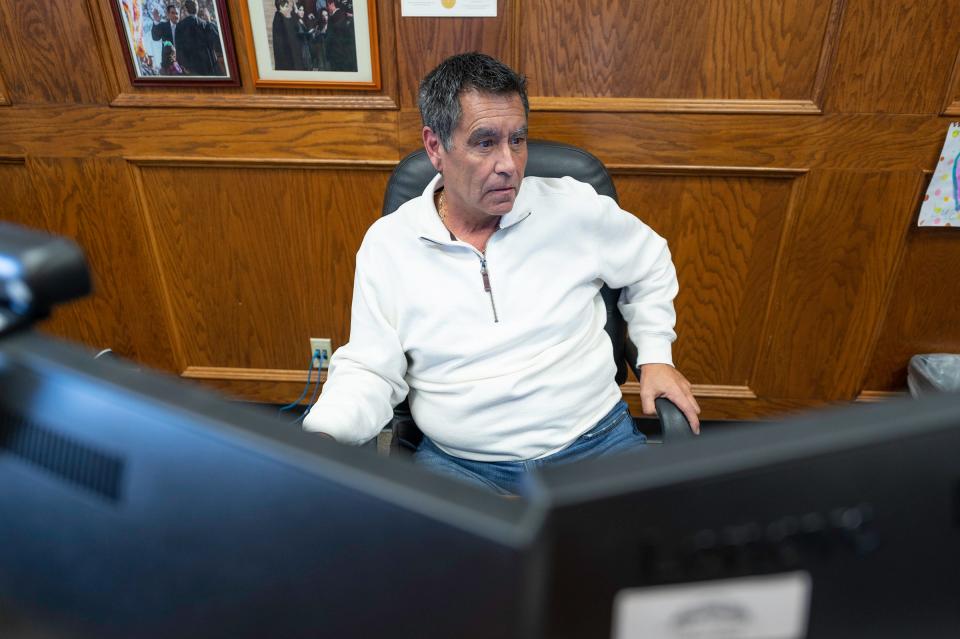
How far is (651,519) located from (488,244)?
101 cm

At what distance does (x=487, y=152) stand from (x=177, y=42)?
3.67ft

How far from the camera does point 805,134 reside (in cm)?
176

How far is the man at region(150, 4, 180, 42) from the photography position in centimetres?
174

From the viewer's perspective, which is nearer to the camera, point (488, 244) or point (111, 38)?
point (488, 244)

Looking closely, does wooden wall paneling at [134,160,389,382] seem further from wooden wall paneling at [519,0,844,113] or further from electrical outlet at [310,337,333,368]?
wooden wall paneling at [519,0,844,113]

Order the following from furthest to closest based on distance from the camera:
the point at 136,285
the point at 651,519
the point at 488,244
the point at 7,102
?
the point at 136,285 < the point at 7,102 < the point at 488,244 < the point at 651,519

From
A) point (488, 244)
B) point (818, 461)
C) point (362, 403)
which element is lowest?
point (362, 403)

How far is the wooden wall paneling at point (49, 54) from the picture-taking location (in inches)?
69.3

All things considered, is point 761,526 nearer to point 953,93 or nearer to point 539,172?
point 539,172

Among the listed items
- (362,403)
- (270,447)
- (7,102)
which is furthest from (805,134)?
(7,102)

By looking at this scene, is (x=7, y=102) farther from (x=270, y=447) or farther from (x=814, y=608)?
(x=814, y=608)

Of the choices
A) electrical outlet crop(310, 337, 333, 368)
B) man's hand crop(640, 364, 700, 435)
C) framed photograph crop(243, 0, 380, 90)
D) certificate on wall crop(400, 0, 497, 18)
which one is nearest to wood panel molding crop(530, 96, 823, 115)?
certificate on wall crop(400, 0, 497, 18)

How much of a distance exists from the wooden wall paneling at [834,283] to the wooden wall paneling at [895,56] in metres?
0.19

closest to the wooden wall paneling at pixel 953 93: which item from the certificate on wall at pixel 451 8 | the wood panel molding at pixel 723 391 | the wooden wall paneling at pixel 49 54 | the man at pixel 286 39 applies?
the wood panel molding at pixel 723 391
